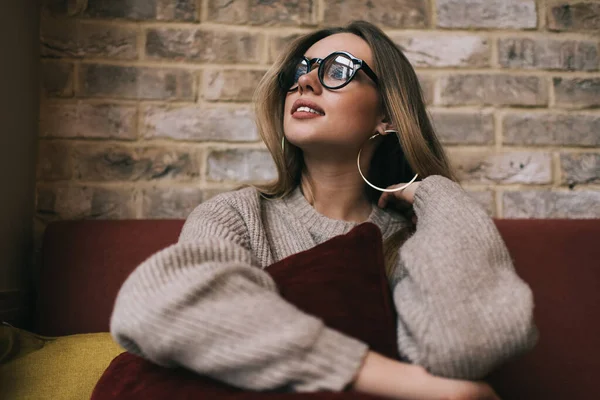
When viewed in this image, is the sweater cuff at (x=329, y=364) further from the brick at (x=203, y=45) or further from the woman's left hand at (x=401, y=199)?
the brick at (x=203, y=45)

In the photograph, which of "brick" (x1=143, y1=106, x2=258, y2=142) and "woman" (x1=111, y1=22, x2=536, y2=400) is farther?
"brick" (x1=143, y1=106, x2=258, y2=142)

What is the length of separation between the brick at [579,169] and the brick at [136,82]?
1.27m

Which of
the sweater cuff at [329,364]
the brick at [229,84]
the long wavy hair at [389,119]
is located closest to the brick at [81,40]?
the brick at [229,84]

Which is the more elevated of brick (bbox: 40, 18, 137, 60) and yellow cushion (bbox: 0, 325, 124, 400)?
brick (bbox: 40, 18, 137, 60)

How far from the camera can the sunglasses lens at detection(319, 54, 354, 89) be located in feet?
4.06

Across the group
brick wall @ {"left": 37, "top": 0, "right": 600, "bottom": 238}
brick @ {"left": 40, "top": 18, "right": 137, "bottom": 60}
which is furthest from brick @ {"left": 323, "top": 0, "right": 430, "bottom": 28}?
brick @ {"left": 40, "top": 18, "right": 137, "bottom": 60}

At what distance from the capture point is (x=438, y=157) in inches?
53.6

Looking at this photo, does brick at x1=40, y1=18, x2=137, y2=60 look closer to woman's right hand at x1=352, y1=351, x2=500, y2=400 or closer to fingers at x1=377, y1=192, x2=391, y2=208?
fingers at x1=377, y1=192, x2=391, y2=208

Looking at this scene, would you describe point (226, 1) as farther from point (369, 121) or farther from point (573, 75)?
point (573, 75)

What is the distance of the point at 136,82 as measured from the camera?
1598 millimetres

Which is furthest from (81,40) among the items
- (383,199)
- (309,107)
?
(383,199)

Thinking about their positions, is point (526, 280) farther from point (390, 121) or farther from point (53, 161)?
point (53, 161)

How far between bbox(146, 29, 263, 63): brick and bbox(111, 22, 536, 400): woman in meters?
0.39

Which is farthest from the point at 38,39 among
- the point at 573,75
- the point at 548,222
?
the point at 573,75
